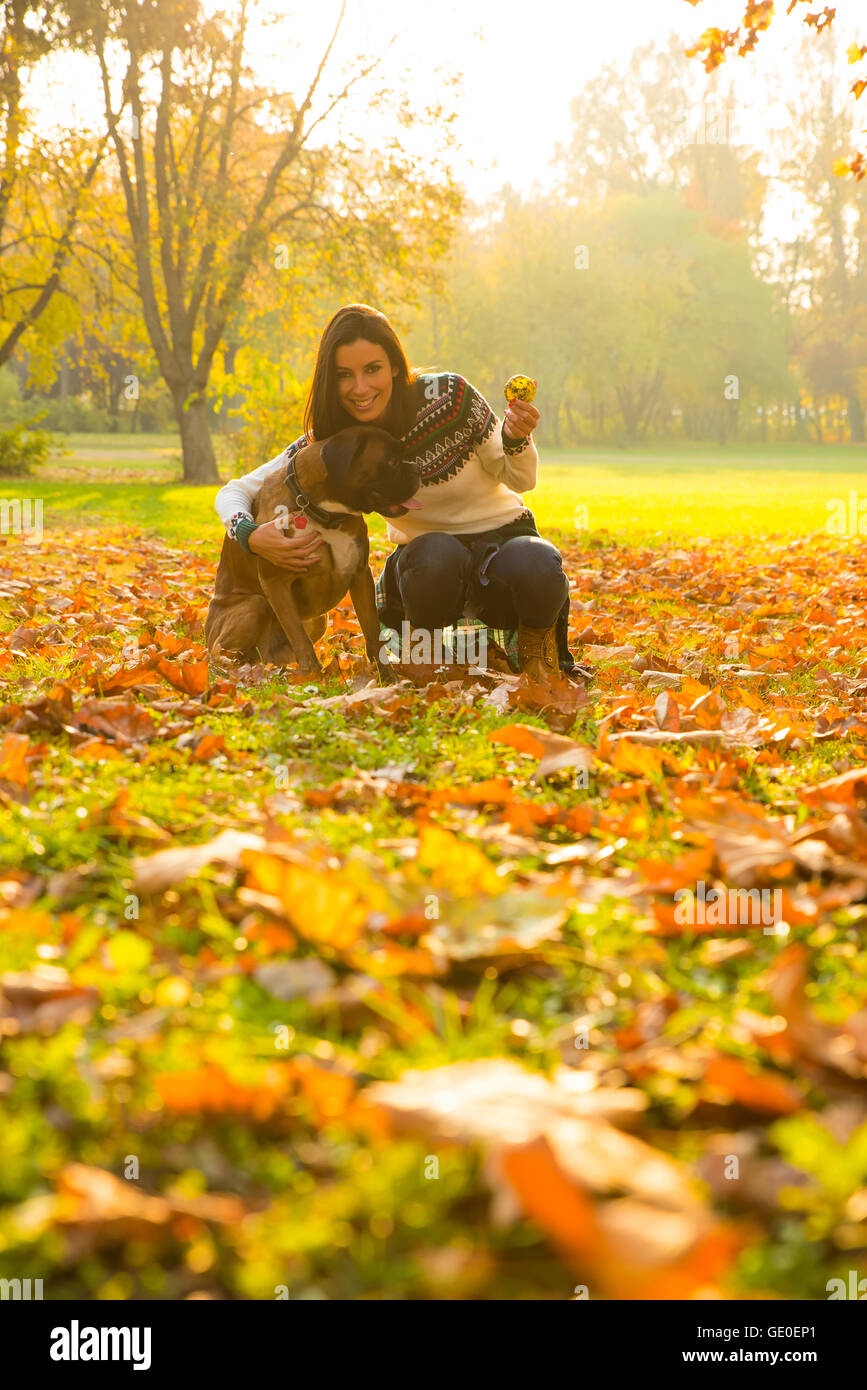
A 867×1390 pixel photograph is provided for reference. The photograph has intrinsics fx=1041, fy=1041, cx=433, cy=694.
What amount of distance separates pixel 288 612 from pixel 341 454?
0.72 metres

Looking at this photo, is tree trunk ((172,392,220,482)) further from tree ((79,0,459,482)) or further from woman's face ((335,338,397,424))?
woman's face ((335,338,397,424))

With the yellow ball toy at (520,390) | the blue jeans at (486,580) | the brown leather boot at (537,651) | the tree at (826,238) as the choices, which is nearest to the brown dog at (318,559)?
the blue jeans at (486,580)

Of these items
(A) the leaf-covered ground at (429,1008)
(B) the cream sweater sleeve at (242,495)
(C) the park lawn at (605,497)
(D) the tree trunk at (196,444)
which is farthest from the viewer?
(D) the tree trunk at (196,444)

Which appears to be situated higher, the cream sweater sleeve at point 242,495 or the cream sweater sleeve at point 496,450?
the cream sweater sleeve at point 496,450

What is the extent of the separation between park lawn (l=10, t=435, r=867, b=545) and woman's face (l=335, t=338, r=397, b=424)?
7.10 m

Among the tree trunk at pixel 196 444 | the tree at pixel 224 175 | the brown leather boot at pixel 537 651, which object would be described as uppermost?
the tree at pixel 224 175

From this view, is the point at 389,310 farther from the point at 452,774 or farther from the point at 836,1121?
the point at 836,1121

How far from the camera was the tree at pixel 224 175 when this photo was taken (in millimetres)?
19062

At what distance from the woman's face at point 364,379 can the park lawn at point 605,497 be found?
7.10 meters

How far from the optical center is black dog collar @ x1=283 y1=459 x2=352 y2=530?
14.0ft

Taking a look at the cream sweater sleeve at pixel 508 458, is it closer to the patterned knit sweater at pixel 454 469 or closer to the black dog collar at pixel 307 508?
the patterned knit sweater at pixel 454 469
